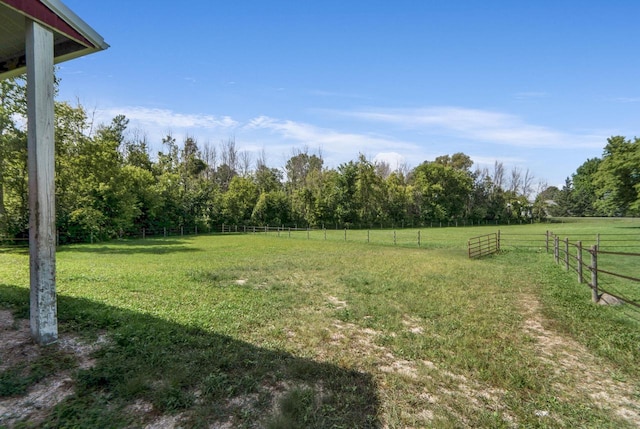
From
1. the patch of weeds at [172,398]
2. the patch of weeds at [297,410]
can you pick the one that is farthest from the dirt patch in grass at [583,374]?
the patch of weeds at [172,398]

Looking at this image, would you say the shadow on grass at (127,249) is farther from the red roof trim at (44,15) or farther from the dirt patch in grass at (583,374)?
the dirt patch in grass at (583,374)

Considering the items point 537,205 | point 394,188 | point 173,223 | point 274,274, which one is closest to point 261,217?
point 173,223

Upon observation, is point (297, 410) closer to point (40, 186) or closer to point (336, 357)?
point (336, 357)

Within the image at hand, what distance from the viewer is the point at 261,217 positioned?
40.8 metres

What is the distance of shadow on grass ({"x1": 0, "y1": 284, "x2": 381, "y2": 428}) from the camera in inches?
108

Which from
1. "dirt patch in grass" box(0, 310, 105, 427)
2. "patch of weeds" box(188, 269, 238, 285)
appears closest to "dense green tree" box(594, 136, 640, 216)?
"patch of weeds" box(188, 269, 238, 285)

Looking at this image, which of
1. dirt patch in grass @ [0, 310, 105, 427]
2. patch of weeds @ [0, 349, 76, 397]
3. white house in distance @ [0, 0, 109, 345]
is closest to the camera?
dirt patch in grass @ [0, 310, 105, 427]

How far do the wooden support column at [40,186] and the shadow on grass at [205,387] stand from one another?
1.98 ft

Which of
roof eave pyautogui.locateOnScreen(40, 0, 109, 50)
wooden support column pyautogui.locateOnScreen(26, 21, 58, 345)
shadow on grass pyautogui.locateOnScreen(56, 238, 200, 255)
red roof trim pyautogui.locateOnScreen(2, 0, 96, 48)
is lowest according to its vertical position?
shadow on grass pyautogui.locateOnScreen(56, 238, 200, 255)

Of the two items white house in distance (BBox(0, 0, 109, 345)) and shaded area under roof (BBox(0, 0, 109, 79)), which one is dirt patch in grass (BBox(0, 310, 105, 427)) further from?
shaded area under roof (BBox(0, 0, 109, 79))

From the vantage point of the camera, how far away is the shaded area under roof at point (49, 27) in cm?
383

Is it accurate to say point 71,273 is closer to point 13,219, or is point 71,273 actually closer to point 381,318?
point 381,318

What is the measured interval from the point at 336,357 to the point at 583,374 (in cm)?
309

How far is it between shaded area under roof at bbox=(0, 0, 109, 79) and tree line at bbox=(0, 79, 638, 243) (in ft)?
48.4
